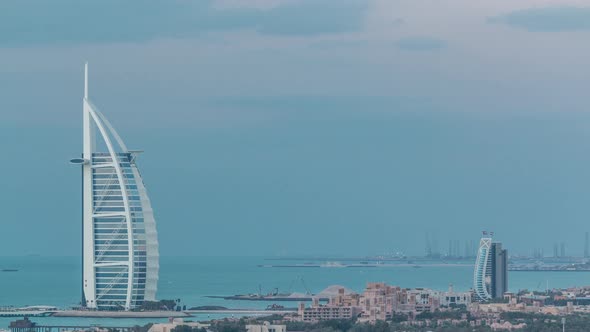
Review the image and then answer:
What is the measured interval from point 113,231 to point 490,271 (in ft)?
83.3

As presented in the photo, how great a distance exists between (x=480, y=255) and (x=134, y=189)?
81.0 feet

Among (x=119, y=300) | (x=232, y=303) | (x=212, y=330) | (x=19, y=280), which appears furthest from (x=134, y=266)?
(x=19, y=280)

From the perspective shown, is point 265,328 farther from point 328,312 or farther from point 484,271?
point 484,271

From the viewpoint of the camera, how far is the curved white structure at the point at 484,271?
96312 mm

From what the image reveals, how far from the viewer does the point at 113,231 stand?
81.1m

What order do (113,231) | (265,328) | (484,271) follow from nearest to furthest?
(265,328), (113,231), (484,271)

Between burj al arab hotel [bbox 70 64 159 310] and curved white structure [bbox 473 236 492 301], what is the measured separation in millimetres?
21519

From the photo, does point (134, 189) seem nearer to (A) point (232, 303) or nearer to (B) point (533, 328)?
(A) point (232, 303)

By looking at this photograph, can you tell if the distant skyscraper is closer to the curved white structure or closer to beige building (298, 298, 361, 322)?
the curved white structure

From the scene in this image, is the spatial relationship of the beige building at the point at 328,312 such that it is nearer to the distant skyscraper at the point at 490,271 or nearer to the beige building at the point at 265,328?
the beige building at the point at 265,328

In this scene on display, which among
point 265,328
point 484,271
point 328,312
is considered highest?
point 484,271

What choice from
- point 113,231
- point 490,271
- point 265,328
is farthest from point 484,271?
point 265,328

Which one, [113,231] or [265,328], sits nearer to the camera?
[265,328]

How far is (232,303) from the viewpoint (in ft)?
304
